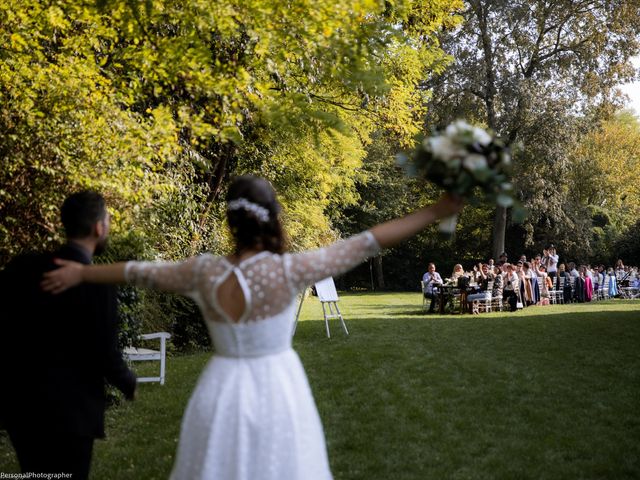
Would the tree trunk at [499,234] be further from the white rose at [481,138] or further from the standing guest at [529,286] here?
the white rose at [481,138]

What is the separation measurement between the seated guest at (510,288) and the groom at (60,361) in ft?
65.8

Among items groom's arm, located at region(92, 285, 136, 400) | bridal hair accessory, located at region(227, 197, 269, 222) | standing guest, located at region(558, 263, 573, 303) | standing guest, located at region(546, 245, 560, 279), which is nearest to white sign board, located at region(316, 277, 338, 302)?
groom's arm, located at region(92, 285, 136, 400)

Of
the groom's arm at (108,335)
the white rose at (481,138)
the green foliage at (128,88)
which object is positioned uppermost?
the green foliage at (128,88)

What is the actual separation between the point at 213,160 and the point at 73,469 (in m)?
12.7

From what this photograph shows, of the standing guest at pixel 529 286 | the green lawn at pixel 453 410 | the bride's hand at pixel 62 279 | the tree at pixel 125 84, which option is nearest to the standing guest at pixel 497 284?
the standing guest at pixel 529 286

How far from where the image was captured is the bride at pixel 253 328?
2.85m

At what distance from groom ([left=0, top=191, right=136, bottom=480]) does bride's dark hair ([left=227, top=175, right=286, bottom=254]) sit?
0.76 meters

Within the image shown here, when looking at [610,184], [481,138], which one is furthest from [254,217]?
[610,184]

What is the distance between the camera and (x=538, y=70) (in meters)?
31.2

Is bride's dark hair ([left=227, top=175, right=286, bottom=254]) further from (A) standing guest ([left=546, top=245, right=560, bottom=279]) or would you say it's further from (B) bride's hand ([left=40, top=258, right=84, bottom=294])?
(A) standing guest ([left=546, top=245, right=560, bottom=279])

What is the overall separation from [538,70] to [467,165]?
31.0 metres

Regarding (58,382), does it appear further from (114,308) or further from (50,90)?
(50,90)

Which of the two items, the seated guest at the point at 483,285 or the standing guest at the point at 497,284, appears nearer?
the seated guest at the point at 483,285

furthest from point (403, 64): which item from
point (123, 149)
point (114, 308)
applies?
point (114, 308)
